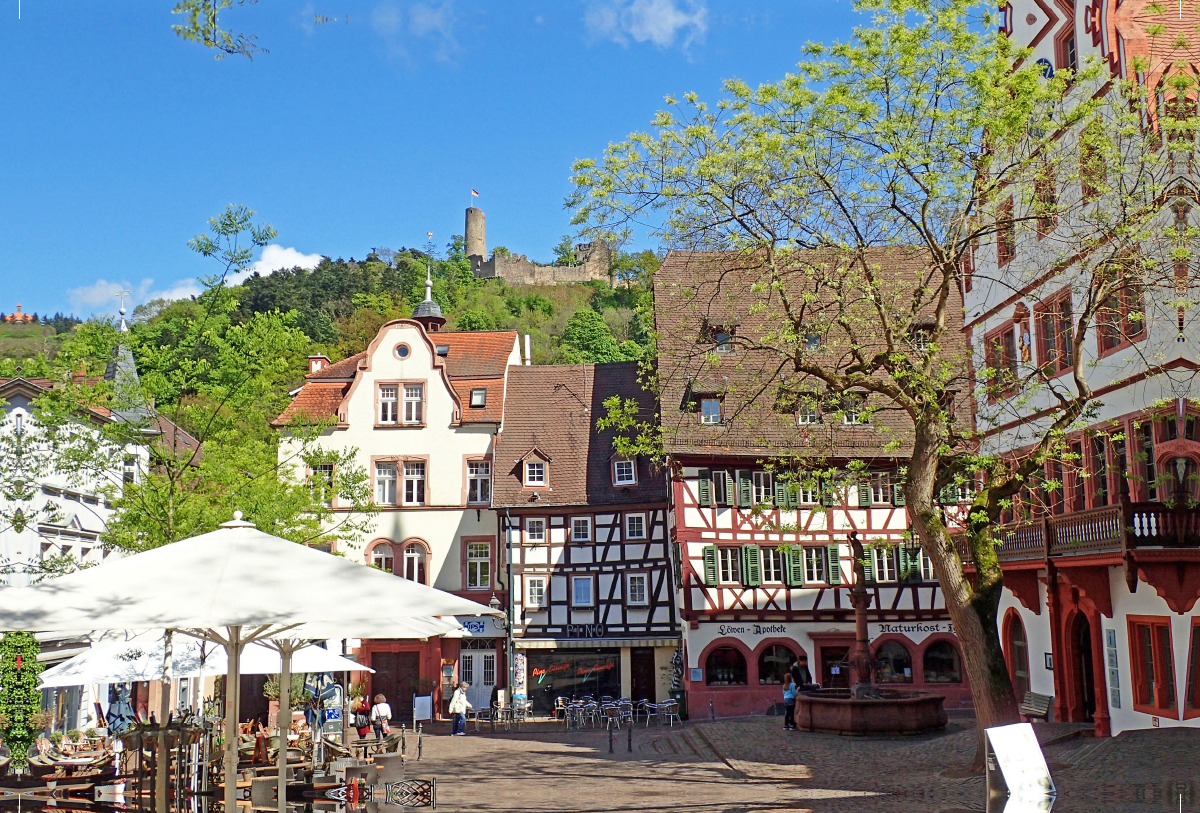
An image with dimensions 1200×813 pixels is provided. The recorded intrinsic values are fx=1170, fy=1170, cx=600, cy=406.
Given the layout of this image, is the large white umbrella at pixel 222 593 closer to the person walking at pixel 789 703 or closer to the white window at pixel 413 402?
the person walking at pixel 789 703

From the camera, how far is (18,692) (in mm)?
26250

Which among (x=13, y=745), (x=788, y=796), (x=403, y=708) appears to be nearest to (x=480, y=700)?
(x=403, y=708)

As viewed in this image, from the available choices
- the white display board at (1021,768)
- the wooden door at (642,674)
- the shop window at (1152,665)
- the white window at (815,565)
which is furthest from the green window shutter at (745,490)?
the white display board at (1021,768)

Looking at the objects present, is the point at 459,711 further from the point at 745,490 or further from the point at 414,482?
the point at 745,490

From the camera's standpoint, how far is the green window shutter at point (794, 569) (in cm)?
3284

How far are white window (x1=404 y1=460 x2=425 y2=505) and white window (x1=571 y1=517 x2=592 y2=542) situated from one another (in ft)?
16.9

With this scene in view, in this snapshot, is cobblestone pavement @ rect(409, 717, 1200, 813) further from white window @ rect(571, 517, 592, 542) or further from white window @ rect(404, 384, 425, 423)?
white window @ rect(404, 384, 425, 423)

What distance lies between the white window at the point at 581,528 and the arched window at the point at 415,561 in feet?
16.4

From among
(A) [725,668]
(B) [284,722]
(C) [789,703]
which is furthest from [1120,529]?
(A) [725,668]

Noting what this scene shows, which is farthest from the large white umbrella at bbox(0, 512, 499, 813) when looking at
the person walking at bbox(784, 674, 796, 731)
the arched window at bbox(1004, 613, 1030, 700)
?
the arched window at bbox(1004, 613, 1030, 700)

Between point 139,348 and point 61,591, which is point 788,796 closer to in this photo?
point 61,591

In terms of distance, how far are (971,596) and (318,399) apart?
27981mm

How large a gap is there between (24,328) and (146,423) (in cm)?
9269

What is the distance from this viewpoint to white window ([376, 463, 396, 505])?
37562 millimetres
